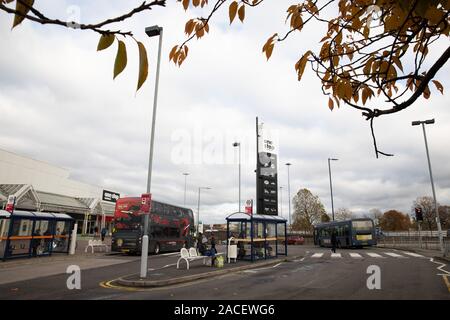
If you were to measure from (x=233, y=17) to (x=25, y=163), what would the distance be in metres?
45.2

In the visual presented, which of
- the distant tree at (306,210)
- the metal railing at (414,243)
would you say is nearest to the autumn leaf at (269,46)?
the metal railing at (414,243)

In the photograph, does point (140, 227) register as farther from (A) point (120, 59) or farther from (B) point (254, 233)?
(A) point (120, 59)

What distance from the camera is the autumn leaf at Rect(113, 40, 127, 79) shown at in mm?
1512

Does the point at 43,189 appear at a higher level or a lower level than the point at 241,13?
higher

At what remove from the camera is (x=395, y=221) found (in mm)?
111562

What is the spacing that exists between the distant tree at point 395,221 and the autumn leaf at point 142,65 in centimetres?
11939

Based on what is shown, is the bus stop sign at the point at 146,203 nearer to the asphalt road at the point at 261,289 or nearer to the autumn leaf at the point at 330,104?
the asphalt road at the point at 261,289

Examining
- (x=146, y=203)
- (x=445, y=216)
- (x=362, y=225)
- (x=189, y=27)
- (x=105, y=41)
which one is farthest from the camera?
(x=445, y=216)

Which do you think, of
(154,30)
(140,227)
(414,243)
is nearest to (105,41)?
(154,30)

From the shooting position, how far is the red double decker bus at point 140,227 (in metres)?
22.3

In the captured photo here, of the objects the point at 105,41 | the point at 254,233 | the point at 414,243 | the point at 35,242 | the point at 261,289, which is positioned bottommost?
the point at 261,289

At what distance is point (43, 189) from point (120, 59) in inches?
1923

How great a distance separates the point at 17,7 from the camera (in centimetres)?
147
